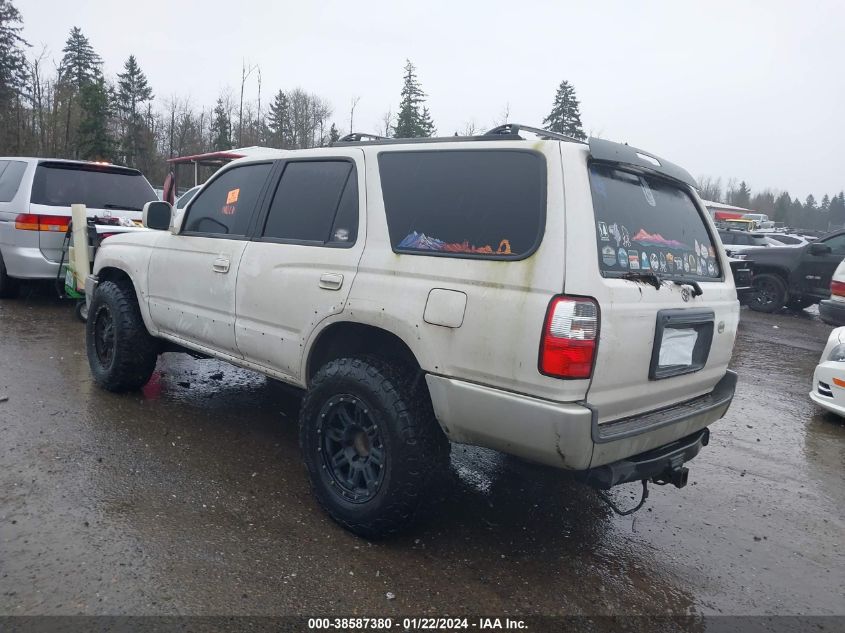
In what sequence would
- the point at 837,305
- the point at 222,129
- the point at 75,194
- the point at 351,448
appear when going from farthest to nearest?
the point at 222,129, the point at 75,194, the point at 837,305, the point at 351,448

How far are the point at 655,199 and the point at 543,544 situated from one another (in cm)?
184

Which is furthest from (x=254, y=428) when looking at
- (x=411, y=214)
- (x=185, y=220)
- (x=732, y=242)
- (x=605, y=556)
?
(x=732, y=242)

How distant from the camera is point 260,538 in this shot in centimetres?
290

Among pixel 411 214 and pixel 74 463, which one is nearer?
pixel 411 214

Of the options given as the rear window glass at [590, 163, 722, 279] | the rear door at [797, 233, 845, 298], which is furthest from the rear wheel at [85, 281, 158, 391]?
the rear door at [797, 233, 845, 298]

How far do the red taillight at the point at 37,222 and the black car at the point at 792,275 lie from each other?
469 inches

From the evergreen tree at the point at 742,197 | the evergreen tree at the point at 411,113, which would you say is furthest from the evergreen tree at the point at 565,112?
the evergreen tree at the point at 742,197

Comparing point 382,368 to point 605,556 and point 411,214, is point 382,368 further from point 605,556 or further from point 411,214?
point 605,556

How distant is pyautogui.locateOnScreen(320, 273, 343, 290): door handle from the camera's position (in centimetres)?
306

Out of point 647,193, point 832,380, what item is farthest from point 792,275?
point 647,193

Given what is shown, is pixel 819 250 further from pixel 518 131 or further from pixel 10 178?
pixel 10 178

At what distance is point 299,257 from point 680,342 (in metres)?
1.99

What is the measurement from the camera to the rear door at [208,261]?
3.80m

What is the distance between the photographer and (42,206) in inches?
289
